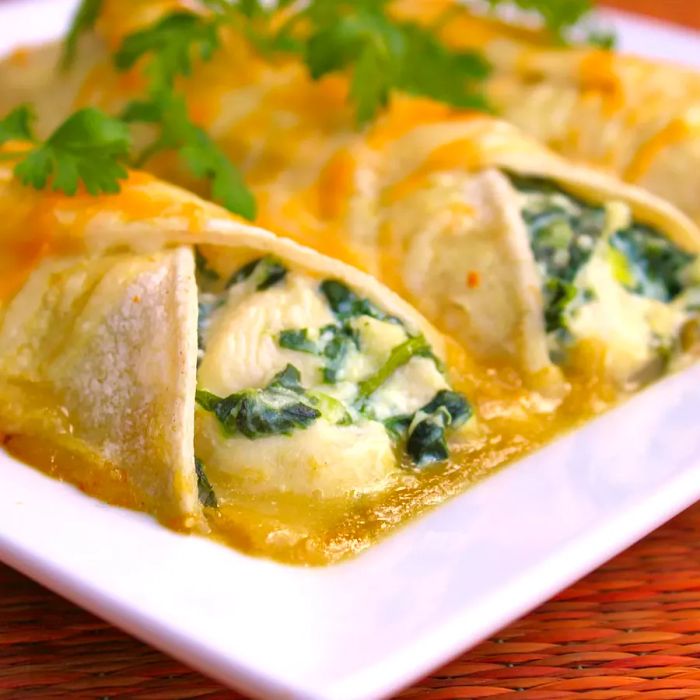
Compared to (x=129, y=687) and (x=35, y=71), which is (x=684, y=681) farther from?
(x=35, y=71)

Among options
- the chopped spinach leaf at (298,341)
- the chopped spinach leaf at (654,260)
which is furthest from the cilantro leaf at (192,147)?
the chopped spinach leaf at (654,260)

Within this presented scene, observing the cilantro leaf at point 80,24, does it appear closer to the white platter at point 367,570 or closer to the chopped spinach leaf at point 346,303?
the chopped spinach leaf at point 346,303

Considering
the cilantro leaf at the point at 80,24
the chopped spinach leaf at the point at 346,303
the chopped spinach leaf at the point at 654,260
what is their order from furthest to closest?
the cilantro leaf at the point at 80,24 → the chopped spinach leaf at the point at 654,260 → the chopped spinach leaf at the point at 346,303

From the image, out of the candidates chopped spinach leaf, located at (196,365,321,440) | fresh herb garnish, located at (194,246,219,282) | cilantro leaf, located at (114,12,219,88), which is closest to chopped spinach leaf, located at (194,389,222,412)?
chopped spinach leaf, located at (196,365,321,440)

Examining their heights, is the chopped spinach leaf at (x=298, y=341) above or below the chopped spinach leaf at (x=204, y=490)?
above

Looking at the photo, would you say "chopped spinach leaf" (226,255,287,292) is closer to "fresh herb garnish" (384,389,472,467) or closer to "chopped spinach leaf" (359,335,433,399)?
"chopped spinach leaf" (359,335,433,399)

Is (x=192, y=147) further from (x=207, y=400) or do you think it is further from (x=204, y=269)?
(x=207, y=400)
